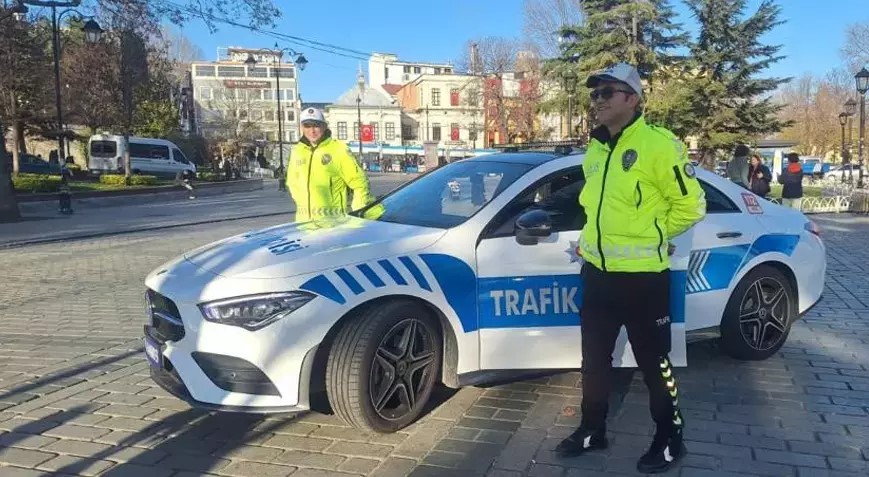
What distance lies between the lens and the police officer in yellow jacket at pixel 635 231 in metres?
3.14

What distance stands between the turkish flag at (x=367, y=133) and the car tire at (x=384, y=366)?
95.0 m

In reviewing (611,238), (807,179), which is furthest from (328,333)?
Result: (807,179)

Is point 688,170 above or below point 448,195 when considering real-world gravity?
above

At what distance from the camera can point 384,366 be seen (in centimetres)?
368

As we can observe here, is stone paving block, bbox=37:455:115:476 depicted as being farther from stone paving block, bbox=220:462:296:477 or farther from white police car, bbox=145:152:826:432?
stone paving block, bbox=220:462:296:477

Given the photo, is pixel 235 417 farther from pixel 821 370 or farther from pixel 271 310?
pixel 821 370

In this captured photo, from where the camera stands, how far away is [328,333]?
11.5 feet

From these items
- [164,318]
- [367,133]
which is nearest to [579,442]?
[164,318]

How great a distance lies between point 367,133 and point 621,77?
96408 millimetres

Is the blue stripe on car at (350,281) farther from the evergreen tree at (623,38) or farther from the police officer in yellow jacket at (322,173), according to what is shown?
the evergreen tree at (623,38)

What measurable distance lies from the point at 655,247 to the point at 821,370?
105 inches

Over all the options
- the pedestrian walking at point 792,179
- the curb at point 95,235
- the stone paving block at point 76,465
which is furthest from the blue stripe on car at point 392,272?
the pedestrian walking at point 792,179

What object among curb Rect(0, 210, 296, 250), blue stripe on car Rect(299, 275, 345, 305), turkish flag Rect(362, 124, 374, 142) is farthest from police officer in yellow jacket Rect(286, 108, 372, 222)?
turkish flag Rect(362, 124, 374, 142)

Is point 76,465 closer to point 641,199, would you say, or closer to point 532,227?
point 532,227
